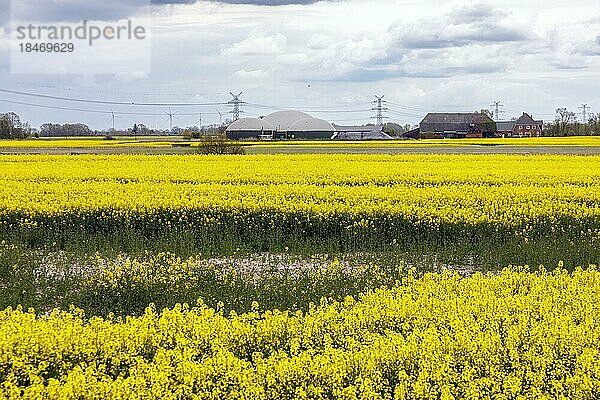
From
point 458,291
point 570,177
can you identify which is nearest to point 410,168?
point 570,177

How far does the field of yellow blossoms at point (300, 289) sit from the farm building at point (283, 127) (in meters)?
92.1

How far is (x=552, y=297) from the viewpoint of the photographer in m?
8.20

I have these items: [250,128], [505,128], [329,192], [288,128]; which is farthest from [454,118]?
[329,192]

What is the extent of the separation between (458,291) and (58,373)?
486 cm

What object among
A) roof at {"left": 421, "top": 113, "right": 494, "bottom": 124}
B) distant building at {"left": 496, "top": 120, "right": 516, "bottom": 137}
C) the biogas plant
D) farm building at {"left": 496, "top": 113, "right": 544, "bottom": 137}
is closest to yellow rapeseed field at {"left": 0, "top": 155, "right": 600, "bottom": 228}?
the biogas plant

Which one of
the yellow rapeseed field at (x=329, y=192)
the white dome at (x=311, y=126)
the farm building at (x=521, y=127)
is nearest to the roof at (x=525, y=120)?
the farm building at (x=521, y=127)

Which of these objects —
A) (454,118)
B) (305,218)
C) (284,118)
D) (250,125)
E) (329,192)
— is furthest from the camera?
(284,118)

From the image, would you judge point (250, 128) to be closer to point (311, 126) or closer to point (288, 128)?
point (288, 128)

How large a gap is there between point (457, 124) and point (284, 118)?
36.1m

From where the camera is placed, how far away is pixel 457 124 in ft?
385

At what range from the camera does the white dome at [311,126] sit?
4932 inches

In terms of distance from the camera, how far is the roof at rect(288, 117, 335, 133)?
12521 centimetres

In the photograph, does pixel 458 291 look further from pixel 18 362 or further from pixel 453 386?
pixel 18 362

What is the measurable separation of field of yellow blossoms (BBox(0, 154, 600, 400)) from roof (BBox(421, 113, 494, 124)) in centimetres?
9646
